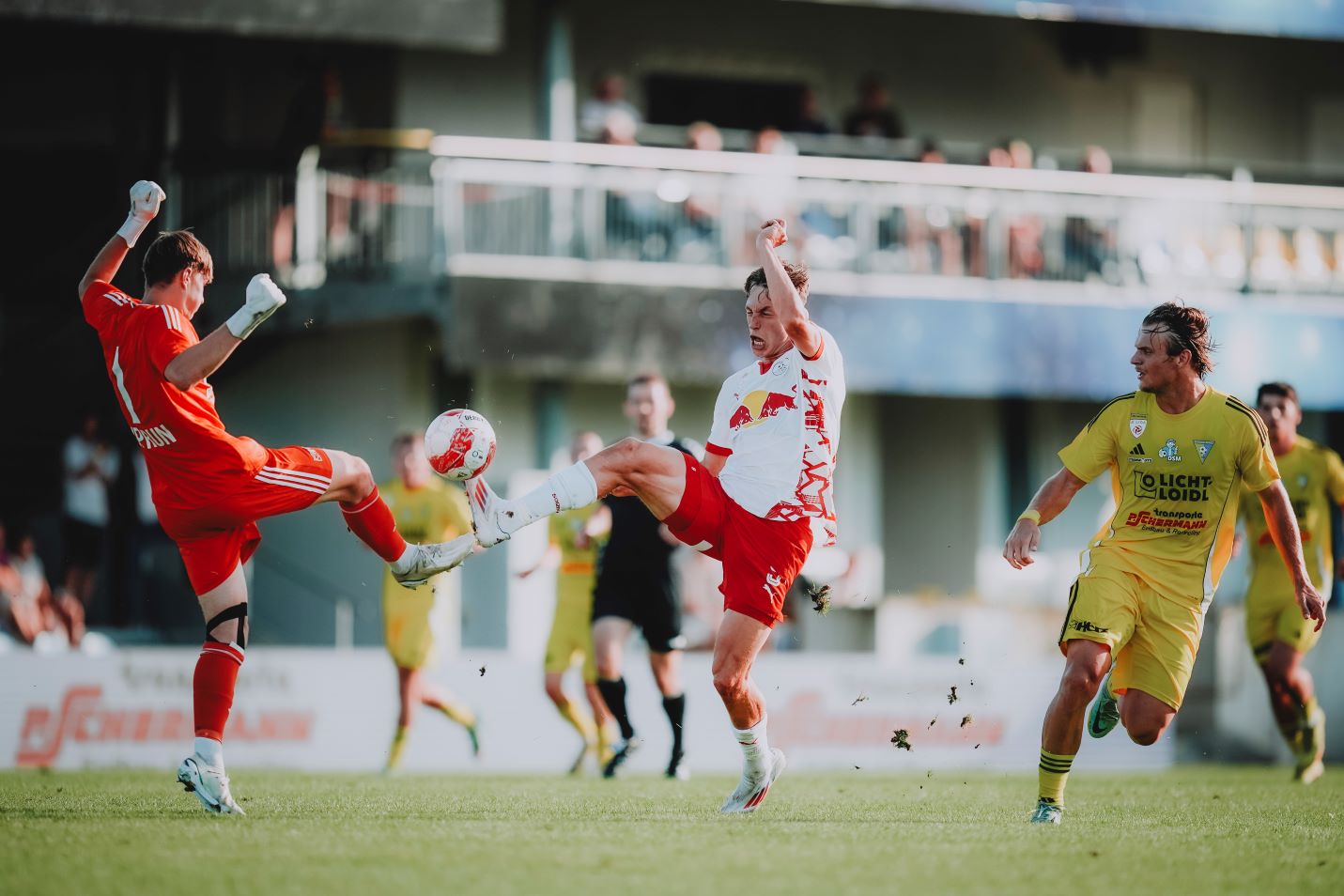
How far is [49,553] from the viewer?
18.3 meters

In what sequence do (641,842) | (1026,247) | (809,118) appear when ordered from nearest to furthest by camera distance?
(641,842) → (1026,247) → (809,118)

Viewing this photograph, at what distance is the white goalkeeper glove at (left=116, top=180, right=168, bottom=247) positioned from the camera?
835 centimetres

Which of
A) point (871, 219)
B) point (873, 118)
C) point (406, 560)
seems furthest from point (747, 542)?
point (873, 118)

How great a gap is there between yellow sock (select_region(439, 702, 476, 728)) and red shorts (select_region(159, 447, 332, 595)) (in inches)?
215

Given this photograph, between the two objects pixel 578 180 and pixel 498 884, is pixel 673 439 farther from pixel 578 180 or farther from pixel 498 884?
pixel 578 180

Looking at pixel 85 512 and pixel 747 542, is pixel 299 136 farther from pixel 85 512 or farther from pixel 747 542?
pixel 747 542

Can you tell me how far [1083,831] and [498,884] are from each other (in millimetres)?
3099

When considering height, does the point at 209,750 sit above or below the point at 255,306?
below

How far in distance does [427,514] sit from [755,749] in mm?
5554

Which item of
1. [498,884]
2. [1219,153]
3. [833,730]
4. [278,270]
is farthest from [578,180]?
[498,884]

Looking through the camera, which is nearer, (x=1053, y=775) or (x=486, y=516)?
(x=486, y=516)

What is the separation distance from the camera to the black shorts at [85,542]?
17516 millimetres

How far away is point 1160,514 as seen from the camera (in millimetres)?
8602

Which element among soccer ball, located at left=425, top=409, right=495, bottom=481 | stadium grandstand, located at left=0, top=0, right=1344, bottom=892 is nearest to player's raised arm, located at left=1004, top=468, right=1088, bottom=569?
soccer ball, located at left=425, top=409, right=495, bottom=481
